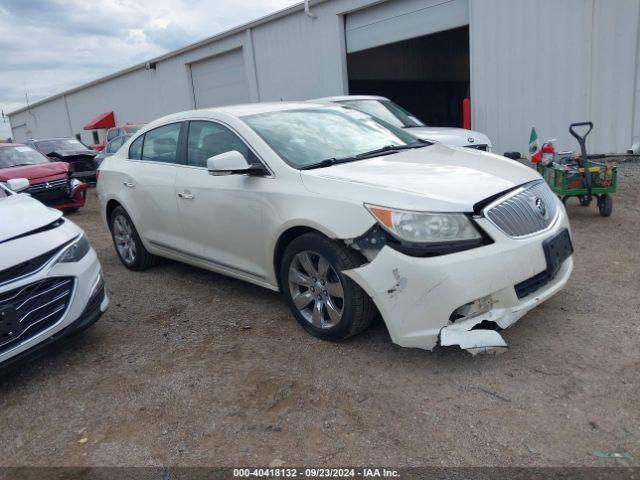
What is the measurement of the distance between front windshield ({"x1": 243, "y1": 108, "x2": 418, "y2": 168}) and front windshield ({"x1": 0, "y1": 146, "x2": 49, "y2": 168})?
8.39 m

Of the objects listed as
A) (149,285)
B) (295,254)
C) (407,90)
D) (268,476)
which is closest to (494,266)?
(295,254)

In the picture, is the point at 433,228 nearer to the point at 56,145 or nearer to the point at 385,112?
the point at 385,112

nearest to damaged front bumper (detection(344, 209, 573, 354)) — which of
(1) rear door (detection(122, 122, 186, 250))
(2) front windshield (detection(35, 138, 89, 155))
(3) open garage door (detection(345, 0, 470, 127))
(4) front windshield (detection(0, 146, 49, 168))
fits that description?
(1) rear door (detection(122, 122, 186, 250))

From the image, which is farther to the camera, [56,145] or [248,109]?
[56,145]

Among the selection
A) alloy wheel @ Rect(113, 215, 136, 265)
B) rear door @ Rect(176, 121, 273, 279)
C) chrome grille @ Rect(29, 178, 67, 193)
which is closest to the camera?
rear door @ Rect(176, 121, 273, 279)

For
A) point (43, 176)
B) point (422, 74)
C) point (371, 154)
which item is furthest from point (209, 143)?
point (422, 74)

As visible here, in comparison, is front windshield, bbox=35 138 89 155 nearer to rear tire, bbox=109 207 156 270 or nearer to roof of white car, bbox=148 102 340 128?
rear tire, bbox=109 207 156 270

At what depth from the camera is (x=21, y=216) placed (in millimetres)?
3689

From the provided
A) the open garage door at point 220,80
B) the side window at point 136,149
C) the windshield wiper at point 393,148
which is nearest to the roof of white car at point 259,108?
the windshield wiper at point 393,148

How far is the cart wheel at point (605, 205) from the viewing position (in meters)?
6.54

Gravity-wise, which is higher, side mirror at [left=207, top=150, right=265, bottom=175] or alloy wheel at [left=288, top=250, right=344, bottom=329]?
side mirror at [left=207, top=150, right=265, bottom=175]

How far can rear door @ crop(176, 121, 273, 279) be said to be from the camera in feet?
12.9

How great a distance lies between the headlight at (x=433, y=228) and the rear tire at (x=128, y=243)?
11.0 feet

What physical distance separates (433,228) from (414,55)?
19.5 metres
